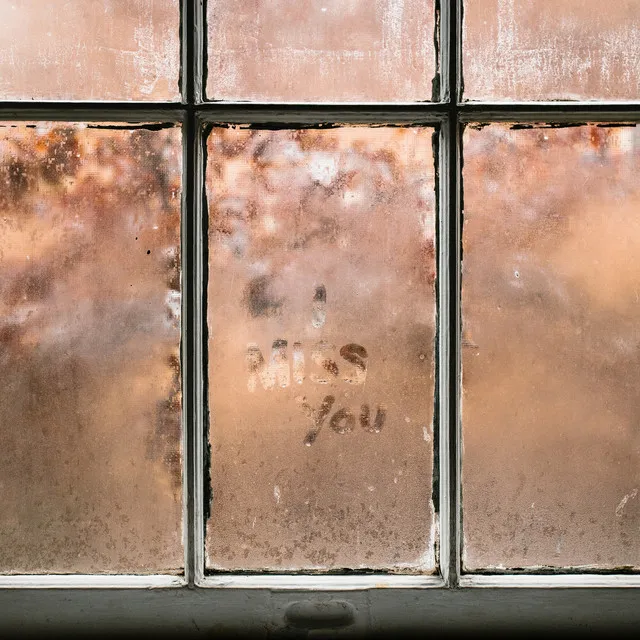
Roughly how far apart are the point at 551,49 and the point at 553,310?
0.43 meters

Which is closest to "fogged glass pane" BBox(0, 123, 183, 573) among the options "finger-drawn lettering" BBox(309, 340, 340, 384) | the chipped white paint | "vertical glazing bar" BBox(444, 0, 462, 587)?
"finger-drawn lettering" BBox(309, 340, 340, 384)

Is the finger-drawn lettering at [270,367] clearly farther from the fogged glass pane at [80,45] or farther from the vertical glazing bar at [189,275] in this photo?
the fogged glass pane at [80,45]

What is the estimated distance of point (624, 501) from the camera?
35.9 inches

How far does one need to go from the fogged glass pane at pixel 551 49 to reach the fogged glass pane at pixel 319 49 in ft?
0.27

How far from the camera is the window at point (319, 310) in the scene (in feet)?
2.94

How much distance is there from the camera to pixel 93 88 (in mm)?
903

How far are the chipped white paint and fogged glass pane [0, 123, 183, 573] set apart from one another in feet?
2.39

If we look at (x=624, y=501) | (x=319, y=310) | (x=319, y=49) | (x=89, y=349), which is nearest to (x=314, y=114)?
(x=319, y=49)

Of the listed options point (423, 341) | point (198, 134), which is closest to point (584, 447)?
point (423, 341)

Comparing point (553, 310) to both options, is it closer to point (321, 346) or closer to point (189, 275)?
point (321, 346)

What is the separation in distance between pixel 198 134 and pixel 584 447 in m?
0.82

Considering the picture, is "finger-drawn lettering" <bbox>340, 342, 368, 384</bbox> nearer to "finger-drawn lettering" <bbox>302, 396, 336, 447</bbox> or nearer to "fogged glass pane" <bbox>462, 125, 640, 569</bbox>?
"finger-drawn lettering" <bbox>302, 396, 336, 447</bbox>

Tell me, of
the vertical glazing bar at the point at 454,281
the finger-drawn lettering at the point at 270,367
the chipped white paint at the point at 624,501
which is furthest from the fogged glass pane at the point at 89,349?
the chipped white paint at the point at 624,501

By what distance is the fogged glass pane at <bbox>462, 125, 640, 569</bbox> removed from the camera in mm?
897
